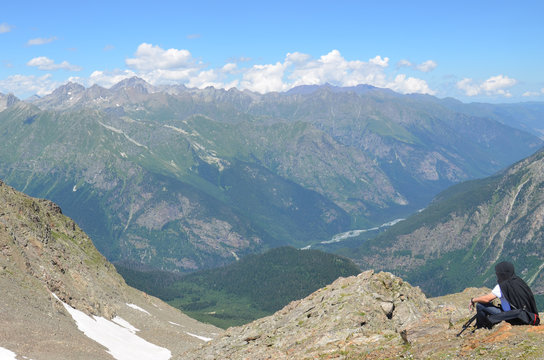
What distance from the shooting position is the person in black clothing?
107 feet

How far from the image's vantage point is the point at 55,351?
299 feet

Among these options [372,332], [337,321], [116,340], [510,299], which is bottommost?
[116,340]

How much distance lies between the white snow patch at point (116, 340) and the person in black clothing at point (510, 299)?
96.9m

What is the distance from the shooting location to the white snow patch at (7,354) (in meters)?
80.6

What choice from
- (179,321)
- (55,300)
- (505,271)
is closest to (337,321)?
(505,271)

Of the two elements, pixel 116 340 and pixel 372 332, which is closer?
pixel 372 332

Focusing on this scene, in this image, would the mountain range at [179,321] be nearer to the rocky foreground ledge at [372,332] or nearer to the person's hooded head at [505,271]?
the rocky foreground ledge at [372,332]

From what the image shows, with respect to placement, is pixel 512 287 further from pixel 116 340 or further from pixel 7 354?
pixel 116 340

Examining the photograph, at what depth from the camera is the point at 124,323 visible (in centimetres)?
15275

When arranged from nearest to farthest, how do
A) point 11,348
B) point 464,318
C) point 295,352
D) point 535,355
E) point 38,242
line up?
point 535,355 < point 464,318 < point 295,352 < point 11,348 < point 38,242

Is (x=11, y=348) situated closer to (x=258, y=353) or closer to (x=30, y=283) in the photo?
(x=30, y=283)

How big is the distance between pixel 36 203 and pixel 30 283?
7698 cm

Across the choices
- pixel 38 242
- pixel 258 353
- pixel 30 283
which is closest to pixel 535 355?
pixel 258 353

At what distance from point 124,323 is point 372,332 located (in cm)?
12033
